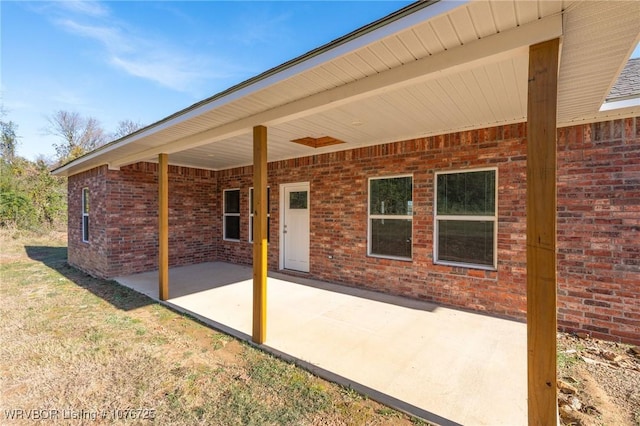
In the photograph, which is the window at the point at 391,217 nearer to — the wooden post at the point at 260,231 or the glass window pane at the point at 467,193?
the glass window pane at the point at 467,193

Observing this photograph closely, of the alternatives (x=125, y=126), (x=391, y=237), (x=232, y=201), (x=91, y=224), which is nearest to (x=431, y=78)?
(x=391, y=237)

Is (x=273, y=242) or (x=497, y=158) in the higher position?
(x=497, y=158)

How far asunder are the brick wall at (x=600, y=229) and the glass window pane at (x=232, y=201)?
290 inches

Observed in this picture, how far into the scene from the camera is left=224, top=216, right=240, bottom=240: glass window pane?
8609 mm

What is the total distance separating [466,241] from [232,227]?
6431 millimetres

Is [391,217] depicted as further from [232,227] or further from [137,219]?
[137,219]

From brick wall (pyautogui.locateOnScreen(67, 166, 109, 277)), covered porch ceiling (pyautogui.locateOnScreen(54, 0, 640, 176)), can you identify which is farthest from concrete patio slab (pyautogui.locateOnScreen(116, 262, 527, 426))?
covered porch ceiling (pyautogui.locateOnScreen(54, 0, 640, 176))

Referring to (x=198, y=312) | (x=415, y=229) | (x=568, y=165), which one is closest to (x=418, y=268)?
(x=415, y=229)

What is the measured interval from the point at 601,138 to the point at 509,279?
2134 mm

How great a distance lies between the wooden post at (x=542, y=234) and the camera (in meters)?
1.80

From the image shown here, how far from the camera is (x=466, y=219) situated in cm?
466

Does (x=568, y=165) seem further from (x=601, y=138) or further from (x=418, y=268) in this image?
(x=418, y=268)

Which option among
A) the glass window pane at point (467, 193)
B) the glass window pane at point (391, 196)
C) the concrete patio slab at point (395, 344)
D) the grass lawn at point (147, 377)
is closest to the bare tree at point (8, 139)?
the grass lawn at point (147, 377)

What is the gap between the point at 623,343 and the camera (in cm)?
354
